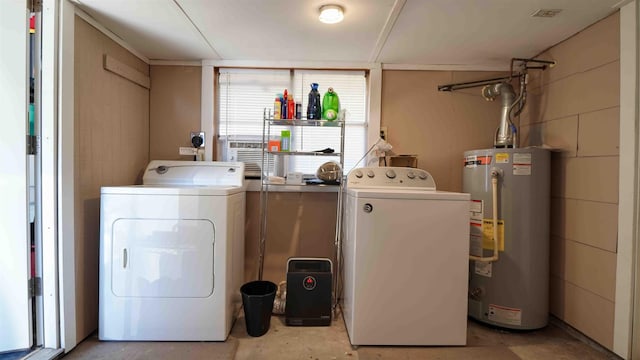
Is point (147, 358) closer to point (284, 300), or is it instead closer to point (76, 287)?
point (76, 287)

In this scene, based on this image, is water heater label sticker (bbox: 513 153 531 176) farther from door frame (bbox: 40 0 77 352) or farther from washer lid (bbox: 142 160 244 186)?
door frame (bbox: 40 0 77 352)

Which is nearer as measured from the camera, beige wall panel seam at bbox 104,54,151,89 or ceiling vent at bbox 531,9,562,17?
ceiling vent at bbox 531,9,562,17

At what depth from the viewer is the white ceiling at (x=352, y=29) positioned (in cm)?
166

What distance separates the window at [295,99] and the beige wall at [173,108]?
21cm

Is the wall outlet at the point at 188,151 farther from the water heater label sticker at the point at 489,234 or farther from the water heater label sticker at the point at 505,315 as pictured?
the water heater label sticker at the point at 505,315

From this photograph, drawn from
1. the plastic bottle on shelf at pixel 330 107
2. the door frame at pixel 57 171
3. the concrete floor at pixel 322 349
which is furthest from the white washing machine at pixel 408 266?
the door frame at pixel 57 171

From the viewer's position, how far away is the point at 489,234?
1.99m

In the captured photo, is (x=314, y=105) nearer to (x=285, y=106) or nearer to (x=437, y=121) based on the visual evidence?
(x=285, y=106)

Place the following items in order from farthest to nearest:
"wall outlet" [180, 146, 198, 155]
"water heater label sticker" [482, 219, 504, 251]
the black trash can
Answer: "wall outlet" [180, 146, 198, 155], "water heater label sticker" [482, 219, 504, 251], the black trash can

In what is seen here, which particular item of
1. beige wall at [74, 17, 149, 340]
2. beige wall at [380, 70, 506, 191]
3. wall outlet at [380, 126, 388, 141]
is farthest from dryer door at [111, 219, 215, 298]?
beige wall at [380, 70, 506, 191]

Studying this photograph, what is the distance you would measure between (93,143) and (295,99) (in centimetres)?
Answer: 147

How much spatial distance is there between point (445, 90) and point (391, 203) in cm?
135

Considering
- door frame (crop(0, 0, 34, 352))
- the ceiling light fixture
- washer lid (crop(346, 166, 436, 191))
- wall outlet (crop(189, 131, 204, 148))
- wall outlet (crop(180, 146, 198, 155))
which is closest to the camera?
door frame (crop(0, 0, 34, 352))

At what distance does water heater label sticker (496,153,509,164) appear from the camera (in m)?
1.94
